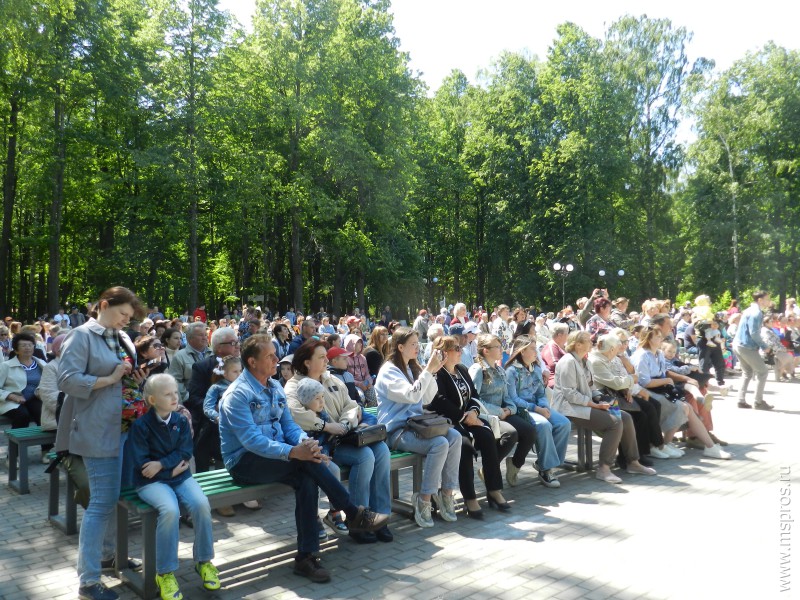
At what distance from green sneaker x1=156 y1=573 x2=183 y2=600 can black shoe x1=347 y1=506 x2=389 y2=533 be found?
127 centimetres

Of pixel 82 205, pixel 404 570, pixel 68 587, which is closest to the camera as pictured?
pixel 68 587

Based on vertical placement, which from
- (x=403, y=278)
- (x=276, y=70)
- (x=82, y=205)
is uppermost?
(x=276, y=70)

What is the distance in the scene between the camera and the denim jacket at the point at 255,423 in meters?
4.49

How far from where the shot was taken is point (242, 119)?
27203mm

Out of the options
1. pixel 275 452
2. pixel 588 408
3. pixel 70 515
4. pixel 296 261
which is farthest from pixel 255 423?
pixel 296 261

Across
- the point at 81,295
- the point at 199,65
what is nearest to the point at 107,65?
the point at 199,65

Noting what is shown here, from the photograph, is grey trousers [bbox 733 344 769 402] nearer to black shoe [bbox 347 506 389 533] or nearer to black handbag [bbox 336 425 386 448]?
black handbag [bbox 336 425 386 448]

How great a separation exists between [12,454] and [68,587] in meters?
2.95

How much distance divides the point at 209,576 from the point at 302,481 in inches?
32.2

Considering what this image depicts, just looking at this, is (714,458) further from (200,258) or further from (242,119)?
(200,258)

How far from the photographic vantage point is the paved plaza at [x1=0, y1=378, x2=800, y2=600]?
4.11m

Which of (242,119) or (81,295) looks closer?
(242,119)

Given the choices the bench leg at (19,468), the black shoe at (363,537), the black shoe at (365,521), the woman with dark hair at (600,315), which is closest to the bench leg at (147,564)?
the black shoe at (365,521)

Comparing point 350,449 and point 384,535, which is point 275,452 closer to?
point 350,449
